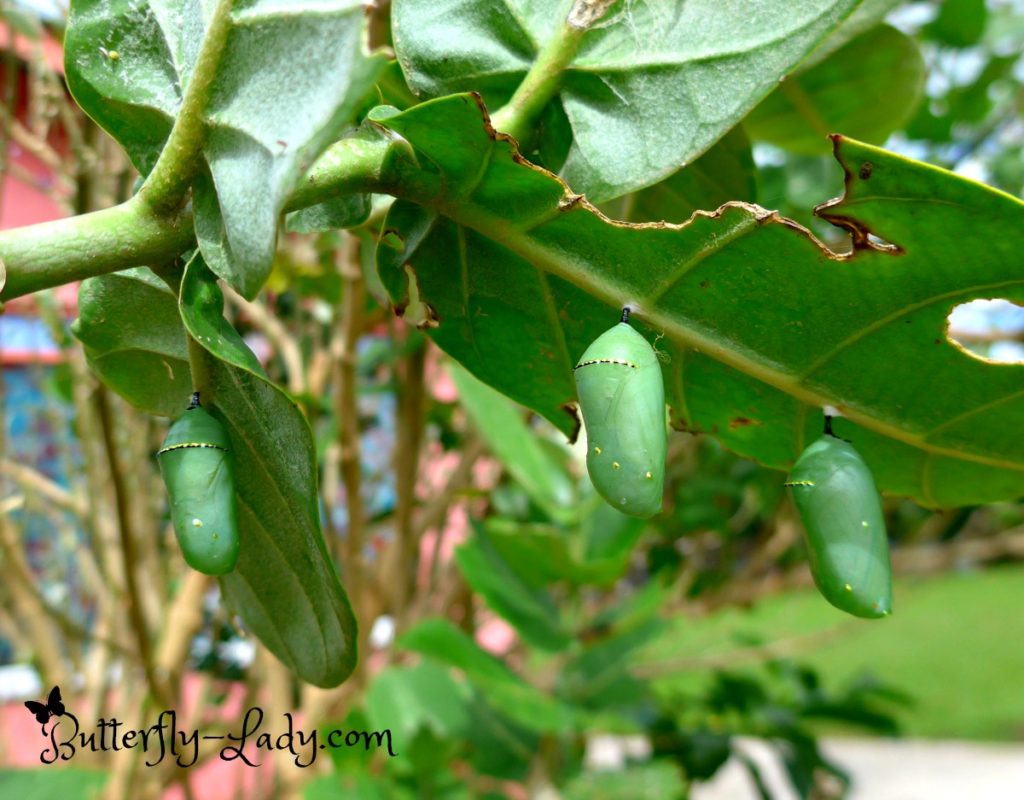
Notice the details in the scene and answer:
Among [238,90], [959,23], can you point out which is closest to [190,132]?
[238,90]

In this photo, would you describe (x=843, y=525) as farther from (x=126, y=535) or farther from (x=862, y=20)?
(x=126, y=535)

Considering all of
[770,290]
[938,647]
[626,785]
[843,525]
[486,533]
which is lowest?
[938,647]

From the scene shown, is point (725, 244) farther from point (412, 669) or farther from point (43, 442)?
point (43, 442)

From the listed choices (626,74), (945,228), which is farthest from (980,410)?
(626,74)

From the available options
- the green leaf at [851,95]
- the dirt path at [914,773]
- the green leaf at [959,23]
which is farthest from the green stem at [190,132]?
the dirt path at [914,773]

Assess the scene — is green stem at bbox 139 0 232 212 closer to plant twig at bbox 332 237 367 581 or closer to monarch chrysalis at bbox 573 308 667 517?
monarch chrysalis at bbox 573 308 667 517

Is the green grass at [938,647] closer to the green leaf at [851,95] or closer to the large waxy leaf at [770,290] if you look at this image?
the green leaf at [851,95]
